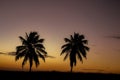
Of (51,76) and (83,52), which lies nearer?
(51,76)

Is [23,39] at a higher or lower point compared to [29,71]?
higher

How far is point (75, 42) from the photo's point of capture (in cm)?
6838

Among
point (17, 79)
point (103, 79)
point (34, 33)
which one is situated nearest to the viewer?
point (17, 79)

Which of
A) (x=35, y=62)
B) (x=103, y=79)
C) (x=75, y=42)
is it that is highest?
(x=75, y=42)

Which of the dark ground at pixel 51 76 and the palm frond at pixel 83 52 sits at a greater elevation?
the palm frond at pixel 83 52

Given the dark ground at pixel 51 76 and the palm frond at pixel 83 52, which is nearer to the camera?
the dark ground at pixel 51 76

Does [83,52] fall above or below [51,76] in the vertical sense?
above

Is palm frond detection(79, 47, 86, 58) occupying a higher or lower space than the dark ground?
higher

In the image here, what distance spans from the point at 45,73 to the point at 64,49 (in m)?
7.93

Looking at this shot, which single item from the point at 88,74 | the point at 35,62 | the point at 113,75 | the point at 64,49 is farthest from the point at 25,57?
the point at 113,75

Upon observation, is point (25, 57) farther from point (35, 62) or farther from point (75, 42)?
point (75, 42)

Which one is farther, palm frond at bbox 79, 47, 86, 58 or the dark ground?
palm frond at bbox 79, 47, 86, 58

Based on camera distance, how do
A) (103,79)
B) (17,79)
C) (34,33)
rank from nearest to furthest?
(17,79)
(103,79)
(34,33)

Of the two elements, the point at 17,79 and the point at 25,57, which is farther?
the point at 25,57
